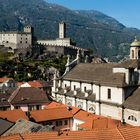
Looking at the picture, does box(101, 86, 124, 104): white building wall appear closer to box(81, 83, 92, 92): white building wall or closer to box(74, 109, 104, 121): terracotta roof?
box(74, 109, 104, 121): terracotta roof

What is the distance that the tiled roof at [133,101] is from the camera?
52806 millimetres

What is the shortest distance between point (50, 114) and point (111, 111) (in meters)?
10.3

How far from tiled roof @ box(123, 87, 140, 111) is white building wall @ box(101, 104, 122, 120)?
1.73 m

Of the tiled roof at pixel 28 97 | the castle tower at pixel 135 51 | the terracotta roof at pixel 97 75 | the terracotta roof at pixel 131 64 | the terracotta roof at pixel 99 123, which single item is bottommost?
the terracotta roof at pixel 99 123

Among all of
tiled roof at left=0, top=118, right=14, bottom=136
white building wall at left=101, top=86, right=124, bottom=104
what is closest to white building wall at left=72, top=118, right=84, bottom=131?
white building wall at left=101, top=86, right=124, bottom=104

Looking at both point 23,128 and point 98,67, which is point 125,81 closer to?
point 98,67

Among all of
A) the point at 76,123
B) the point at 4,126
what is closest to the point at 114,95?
the point at 76,123

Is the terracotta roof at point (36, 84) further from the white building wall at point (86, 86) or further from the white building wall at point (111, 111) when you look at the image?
the white building wall at point (111, 111)

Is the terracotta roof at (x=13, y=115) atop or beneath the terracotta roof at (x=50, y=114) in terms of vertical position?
atop

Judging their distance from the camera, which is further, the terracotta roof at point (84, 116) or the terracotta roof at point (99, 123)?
the terracotta roof at point (84, 116)

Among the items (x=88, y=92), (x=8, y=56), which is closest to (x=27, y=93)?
(x=88, y=92)

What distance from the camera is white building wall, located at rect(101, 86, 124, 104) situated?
55.7 metres

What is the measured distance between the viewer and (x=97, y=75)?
63188 mm

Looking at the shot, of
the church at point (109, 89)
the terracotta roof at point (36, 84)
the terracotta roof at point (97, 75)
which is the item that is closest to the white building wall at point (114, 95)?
the church at point (109, 89)
